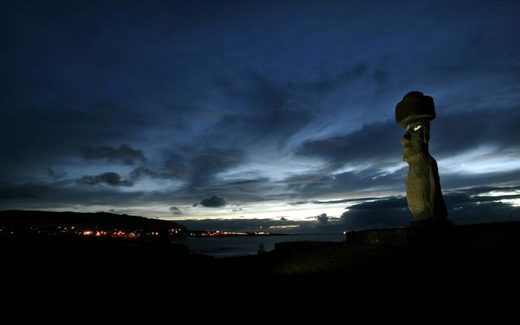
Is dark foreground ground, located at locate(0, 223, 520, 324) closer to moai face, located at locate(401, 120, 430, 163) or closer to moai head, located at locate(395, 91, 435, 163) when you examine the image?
moai face, located at locate(401, 120, 430, 163)

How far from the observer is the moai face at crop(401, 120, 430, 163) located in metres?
10.2

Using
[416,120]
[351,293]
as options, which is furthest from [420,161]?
[351,293]

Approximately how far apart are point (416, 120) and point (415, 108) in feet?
1.25

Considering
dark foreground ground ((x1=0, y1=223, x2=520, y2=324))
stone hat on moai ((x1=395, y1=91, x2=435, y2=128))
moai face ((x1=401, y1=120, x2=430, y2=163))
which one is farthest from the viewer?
moai face ((x1=401, y1=120, x2=430, y2=163))

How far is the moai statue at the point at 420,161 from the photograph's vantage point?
9.66 meters

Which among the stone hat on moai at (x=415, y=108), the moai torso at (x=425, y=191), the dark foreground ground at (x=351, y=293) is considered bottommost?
the dark foreground ground at (x=351, y=293)

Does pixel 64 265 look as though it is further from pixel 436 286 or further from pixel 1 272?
pixel 436 286

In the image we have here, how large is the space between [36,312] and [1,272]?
11061 millimetres

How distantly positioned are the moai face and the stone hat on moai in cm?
17

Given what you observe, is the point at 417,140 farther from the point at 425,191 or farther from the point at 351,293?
the point at 351,293

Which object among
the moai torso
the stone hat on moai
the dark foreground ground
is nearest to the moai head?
the stone hat on moai

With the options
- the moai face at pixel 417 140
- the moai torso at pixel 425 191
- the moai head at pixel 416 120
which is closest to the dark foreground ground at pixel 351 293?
the moai torso at pixel 425 191

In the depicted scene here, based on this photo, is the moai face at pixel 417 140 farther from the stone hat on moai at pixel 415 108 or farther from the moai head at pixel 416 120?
the stone hat on moai at pixel 415 108

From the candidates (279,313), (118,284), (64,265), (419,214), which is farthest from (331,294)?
(64,265)
